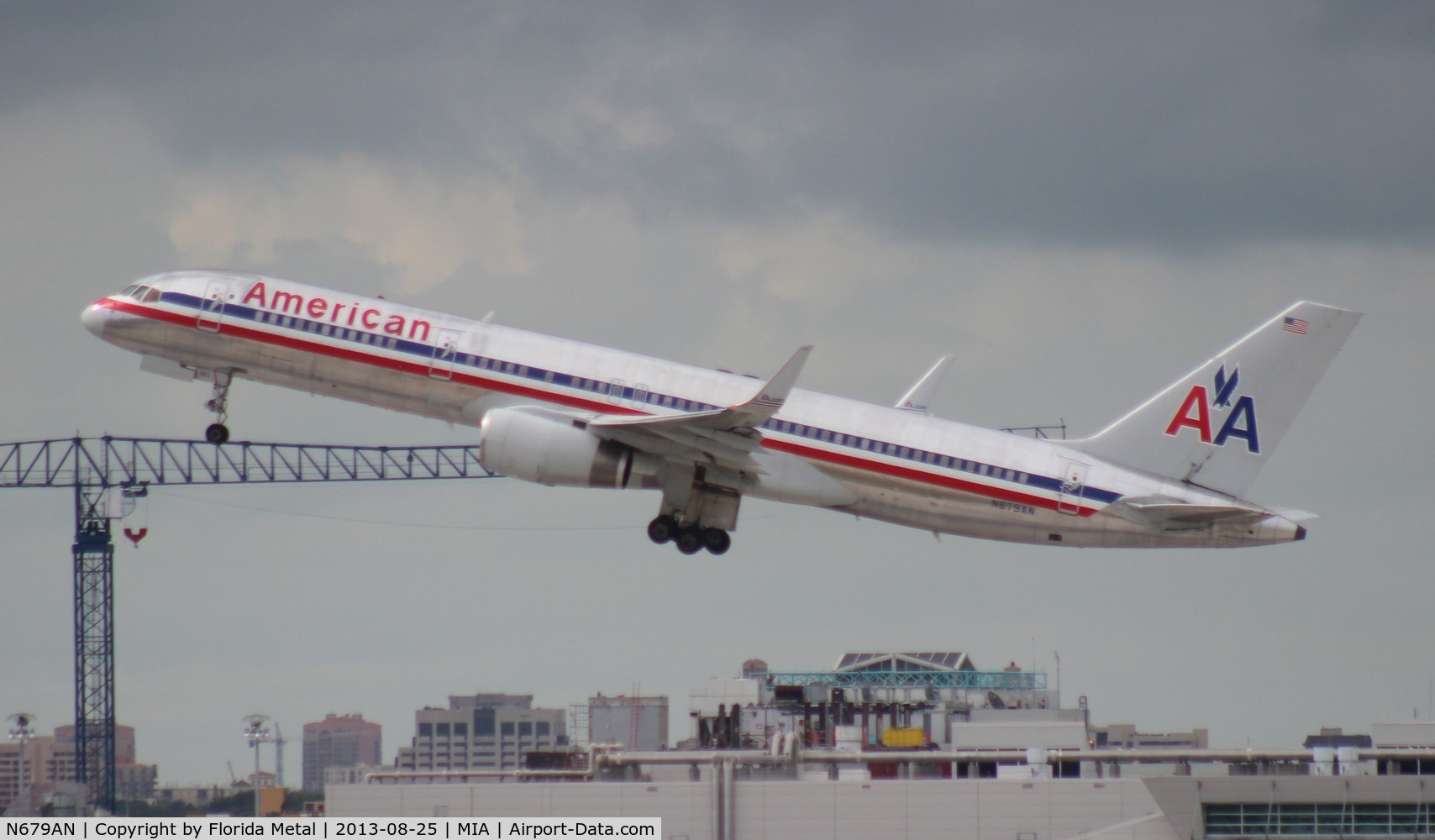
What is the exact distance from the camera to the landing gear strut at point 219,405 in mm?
83562

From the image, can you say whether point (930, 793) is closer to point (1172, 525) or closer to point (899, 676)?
point (1172, 525)

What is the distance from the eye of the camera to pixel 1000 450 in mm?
78250

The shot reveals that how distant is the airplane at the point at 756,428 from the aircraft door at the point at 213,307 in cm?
7

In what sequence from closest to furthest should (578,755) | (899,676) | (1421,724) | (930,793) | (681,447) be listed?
(681,447)
(930,793)
(1421,724)
(578,755)
(899,676)

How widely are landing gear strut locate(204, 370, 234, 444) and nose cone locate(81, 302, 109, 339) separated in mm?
5258

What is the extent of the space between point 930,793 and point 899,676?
73.6m

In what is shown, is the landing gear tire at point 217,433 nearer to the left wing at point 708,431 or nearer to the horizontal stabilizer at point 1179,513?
the left wing at point 708,431

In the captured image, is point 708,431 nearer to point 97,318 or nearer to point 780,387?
point 780,387

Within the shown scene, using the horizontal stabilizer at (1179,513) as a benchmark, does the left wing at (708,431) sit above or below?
above

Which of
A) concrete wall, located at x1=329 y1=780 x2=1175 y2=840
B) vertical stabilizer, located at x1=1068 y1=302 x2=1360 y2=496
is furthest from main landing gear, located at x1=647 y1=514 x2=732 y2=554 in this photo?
vertical stabilizer, located at x1=1068 y1=302 x2=1360 y2=496

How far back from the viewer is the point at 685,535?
8156 cm

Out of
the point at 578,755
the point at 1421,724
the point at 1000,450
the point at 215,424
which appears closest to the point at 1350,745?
the point at 1421,724

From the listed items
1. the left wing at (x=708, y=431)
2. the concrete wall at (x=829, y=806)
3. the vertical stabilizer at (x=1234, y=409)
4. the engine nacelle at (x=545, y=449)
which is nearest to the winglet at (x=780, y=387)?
the left wing at (x=708, y=431)

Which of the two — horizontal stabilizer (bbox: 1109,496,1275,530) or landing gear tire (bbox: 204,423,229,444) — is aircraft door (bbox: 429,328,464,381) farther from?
horizontal stabilizer (bbox: 1109,496,1275,530)
